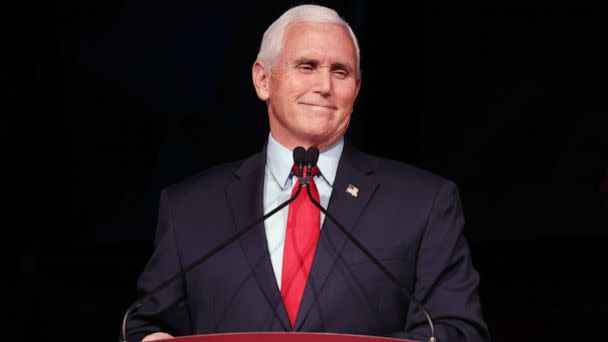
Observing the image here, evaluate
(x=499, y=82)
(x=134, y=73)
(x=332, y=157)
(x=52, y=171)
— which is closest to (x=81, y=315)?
(x=52, y=171)

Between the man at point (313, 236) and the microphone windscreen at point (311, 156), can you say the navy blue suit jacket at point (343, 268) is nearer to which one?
the man at point (313, 236)

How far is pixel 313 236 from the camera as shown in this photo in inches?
58.2

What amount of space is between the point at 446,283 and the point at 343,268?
7.7 inches

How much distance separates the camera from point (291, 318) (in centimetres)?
142

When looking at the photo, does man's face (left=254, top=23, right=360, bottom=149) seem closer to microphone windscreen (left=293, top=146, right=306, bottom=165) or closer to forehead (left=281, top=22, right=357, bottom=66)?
forehead (left=281, top=22, right=357, bottom=66)

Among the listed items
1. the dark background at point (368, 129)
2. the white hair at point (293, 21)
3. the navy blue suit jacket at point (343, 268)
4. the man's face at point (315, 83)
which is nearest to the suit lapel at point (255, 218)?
the navy blue suit jacket at point (343, 268)

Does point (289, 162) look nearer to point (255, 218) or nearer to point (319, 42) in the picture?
point (255, 218)

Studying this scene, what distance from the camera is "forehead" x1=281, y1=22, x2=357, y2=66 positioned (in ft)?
5.01

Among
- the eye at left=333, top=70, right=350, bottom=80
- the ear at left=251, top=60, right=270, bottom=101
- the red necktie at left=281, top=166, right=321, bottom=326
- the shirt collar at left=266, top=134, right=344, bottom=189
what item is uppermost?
the eye at left=333, top=70, right=350, bottom=80

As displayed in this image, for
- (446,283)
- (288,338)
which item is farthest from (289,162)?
(288,338)

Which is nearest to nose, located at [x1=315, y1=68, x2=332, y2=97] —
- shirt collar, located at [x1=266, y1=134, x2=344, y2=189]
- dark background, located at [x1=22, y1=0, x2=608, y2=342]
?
shirt collar, located at [x1=266, y1=134, x2=344, y2=189]

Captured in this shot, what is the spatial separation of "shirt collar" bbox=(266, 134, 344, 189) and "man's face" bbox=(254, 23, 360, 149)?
0.07ft

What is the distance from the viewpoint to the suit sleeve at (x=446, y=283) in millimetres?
1366

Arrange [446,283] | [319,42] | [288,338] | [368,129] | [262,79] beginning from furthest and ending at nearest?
[368,129] < [262,79] < [319,42] < [446,283] < [288,338]
